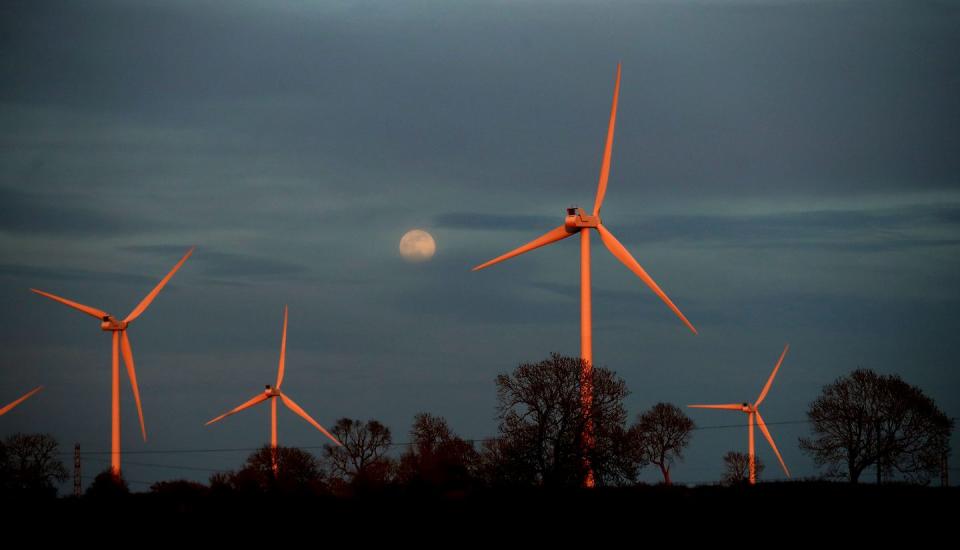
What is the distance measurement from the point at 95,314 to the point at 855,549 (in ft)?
276

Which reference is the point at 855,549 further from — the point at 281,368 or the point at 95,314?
the point at 281,368

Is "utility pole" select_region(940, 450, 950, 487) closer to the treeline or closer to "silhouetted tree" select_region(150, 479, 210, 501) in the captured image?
the treeline

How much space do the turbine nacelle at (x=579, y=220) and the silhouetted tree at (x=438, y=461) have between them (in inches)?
763

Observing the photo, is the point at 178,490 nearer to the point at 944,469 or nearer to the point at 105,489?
the point at 105,489

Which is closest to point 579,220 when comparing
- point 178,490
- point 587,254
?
point 587,254

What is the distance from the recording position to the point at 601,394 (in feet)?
281

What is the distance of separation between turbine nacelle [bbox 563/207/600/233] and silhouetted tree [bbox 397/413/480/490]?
763 inches

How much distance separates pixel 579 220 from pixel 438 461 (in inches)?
854

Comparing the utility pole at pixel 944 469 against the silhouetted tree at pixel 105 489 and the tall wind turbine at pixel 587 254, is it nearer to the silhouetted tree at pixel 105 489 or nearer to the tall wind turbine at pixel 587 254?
the tall wind turbine at pixel 587 254

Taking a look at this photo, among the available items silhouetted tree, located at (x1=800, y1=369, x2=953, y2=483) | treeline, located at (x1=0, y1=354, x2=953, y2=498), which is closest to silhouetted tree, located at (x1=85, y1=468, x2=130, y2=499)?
treeline, located at (x1=0, y1=354, x2=953, y2=498)

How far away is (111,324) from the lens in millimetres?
113812

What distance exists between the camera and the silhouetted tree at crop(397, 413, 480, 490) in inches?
3127

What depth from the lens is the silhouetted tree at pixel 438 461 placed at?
79438mm

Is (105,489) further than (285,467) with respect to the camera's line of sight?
No
